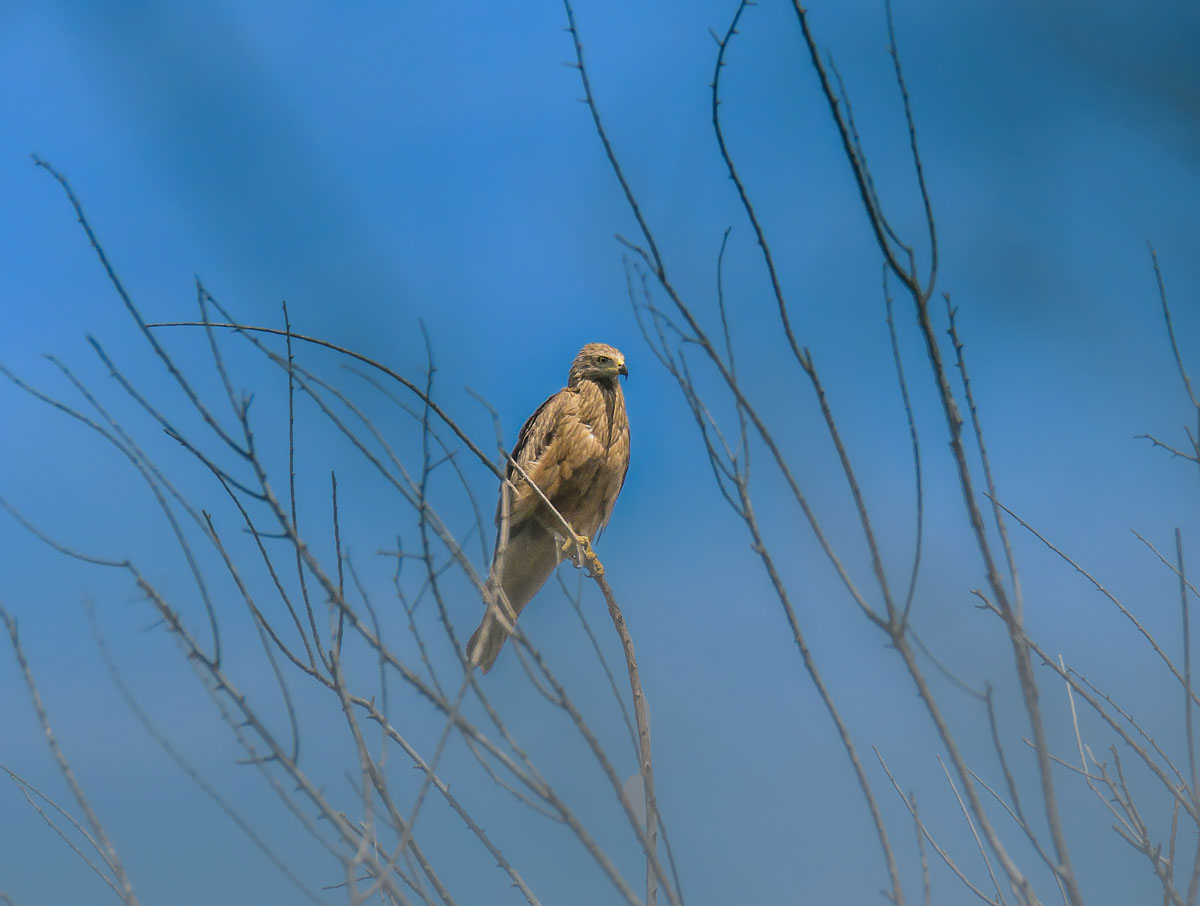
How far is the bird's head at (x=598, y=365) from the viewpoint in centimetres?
343

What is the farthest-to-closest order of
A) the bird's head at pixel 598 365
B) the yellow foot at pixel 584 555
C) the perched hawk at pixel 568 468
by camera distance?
the bird's head at pixel 598 365
the perched hawk at pixel 568 468
the yellow foot at pixel 584 555

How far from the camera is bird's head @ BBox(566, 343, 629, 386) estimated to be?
3.43m

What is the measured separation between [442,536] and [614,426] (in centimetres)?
214

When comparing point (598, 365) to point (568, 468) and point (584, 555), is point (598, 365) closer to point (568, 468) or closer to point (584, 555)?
point (568, 468)

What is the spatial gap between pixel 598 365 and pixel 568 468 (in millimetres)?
469

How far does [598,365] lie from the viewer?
11.4ft

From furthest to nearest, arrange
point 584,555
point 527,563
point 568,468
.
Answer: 1. point 527,563
2. point 568,468
3. point 584,555

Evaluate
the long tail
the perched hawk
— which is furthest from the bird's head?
the long tail

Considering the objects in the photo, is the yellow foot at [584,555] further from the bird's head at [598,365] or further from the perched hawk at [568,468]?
the bird's head at [598,365]

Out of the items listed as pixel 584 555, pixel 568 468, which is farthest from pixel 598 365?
pixel 584 555

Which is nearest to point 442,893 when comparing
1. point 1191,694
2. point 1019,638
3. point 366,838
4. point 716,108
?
point 366,838

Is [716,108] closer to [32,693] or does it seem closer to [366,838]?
[366,838]

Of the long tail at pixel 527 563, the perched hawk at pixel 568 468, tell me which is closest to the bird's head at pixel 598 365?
the perched hawk at pixel 568 468

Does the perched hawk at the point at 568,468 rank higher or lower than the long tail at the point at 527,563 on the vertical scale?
higher
